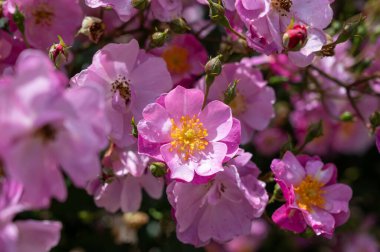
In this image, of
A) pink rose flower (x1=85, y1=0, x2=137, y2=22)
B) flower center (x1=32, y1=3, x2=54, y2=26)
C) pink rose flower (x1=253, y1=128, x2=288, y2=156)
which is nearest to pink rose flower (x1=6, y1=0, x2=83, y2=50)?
flower center (x1=32, y1=3, x2=54, y2=26)

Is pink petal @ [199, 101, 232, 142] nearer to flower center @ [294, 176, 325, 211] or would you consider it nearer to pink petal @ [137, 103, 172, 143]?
pink petal @ [137, 103, 172, 143]

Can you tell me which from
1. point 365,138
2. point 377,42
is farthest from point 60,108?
point 365,138

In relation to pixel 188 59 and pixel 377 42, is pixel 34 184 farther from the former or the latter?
pixel 377 42

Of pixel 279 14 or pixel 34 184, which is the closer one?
pixel 34 184

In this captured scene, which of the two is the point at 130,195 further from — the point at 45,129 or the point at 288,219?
the point at 45,129

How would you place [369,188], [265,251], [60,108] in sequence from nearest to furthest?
[60,108]
[369,188]
[265,251]

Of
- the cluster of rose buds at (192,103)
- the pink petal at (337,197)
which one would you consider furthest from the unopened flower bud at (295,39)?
the pink petal at (337,197)
